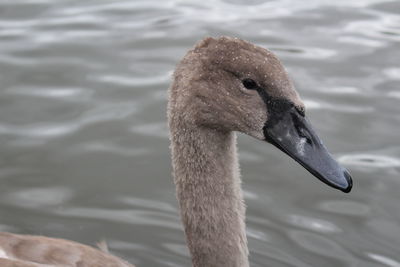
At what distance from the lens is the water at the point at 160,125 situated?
6223 mm

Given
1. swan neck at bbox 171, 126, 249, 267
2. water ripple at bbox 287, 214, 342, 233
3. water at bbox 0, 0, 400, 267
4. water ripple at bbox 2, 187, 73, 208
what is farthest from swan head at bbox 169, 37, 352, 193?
water ripple at bbox 2, 187, 73, 208

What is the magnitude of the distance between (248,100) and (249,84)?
0.09 meters

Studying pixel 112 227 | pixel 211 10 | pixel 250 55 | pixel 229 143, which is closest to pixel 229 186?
pixel 229 143

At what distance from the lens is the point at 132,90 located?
8.25 meters

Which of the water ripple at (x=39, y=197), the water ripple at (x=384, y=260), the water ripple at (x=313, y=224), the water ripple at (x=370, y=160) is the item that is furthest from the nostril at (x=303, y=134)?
the water ripple at (x=39, y=197)

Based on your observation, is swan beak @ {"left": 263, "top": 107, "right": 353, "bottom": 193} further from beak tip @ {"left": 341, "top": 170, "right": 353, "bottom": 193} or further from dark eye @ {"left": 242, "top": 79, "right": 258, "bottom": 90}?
dark eye @ {"left": 242, "top": 79, "right": 258, "bottom": 90}

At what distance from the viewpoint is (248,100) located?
4520mm

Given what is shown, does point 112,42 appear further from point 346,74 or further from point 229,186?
point 229,186

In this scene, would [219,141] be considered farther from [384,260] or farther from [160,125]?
[160,125]

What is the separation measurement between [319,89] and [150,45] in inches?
84.3

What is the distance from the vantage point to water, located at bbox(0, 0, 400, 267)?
6223 millimetres

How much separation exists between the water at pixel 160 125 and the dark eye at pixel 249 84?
71.9 inches

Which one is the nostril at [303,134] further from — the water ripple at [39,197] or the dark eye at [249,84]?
the water ripple at [39,197]

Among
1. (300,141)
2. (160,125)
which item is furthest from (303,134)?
(160,125)
